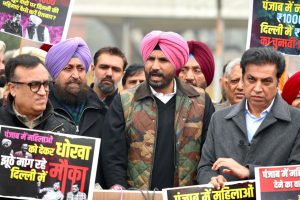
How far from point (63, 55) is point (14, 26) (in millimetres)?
584

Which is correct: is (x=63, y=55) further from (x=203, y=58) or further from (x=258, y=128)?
(x=258, y=128)

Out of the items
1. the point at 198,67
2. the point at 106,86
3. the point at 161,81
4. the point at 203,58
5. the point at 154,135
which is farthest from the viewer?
the point at 203,58

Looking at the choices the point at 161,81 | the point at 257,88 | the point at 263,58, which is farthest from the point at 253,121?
the point at 161,81

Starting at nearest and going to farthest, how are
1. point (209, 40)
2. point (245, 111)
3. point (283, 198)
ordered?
point (283, 198) < point (245, 111) < point (209, 40)

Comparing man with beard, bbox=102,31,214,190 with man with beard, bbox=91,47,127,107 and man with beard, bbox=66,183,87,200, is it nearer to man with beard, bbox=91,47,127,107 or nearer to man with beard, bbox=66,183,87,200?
man with beard, bbox=66,183,87,200

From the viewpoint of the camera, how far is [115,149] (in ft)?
25.5

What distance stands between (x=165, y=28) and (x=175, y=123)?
36517 mm

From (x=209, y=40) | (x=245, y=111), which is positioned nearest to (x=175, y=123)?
(x=245, y=111)

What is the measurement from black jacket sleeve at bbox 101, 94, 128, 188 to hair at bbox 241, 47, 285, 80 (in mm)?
1134

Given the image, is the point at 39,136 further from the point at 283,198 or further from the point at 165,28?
the point at 165,28

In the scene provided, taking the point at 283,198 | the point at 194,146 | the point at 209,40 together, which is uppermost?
Result: the point at 209,40

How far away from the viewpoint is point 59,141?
697 cm

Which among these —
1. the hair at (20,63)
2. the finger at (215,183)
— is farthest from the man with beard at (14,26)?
the finger at (215,183)

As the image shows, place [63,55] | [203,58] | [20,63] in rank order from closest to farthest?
[20,63] → [63,55] → [203,58]
